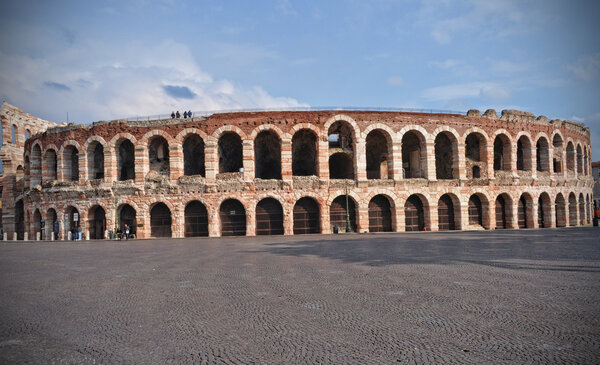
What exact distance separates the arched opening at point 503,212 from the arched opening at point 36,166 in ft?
120

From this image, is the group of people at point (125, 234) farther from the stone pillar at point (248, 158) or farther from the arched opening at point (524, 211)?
the arched opening at point (524, 211)

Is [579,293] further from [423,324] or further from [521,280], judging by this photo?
[423,324]

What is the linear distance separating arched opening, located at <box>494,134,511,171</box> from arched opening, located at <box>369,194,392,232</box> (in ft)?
34.3

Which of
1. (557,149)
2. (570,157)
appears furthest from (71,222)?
(570,157)

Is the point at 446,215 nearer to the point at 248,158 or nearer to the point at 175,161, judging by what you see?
the point at 248,158

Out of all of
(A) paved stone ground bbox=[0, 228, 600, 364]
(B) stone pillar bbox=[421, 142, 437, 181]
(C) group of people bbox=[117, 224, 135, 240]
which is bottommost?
(C) group of people bbox=[117, 224, 135, 240]

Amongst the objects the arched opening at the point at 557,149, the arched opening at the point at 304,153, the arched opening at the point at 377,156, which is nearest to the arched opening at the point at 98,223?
the arched opening at the point at 304,153

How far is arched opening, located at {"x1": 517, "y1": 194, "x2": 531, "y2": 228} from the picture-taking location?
89.2ft

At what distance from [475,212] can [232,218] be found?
59.2ft

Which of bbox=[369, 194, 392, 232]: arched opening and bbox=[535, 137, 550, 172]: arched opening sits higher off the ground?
bbox=[535, 137, 550, 172]: arched opening

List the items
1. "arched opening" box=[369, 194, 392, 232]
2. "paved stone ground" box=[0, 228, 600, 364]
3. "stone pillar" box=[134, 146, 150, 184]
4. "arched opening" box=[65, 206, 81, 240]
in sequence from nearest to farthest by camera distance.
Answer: "paved stone ground" box=[0, 228, 600, 364], "stone pillar" box=[134, 146, 150, 184], "arched opening" box=[369, 194, 392, 232], "arched opening" box=[65, 206, 81, 240]

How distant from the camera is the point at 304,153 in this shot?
1085 inches

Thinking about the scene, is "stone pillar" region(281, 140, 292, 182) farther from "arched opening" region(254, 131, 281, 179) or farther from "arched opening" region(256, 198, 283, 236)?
"arched opening" region(254, 131, 281, 179)

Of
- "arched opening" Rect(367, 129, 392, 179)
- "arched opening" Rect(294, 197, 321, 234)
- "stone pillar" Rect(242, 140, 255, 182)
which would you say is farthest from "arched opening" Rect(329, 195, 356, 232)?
"stone pillar" Rect(242, 140, 255, 182)
